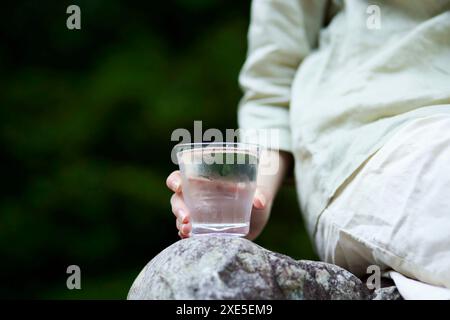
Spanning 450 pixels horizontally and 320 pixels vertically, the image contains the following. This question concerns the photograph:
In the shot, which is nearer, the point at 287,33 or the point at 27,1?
the point at 287,33

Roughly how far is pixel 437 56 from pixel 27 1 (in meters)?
1.94

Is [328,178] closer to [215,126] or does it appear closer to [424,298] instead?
[424,298]

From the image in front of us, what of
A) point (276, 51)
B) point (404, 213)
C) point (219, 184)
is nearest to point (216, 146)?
point (219, 184)

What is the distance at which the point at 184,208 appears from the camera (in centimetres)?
90

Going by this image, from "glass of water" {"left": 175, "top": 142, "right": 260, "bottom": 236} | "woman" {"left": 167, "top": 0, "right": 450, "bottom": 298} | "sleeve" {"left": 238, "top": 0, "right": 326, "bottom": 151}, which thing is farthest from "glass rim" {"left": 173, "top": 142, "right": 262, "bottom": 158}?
"sleeve" {"left": 238, "top": 0, "right": 326, "bottom": 151}

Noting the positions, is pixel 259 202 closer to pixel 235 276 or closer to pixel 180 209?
pixel 180 209

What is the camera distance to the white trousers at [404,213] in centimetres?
75

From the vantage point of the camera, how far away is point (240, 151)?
0.80 meters

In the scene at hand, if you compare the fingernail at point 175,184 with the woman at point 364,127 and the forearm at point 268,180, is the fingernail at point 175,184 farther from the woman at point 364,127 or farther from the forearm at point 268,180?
the forearm at point 268,180

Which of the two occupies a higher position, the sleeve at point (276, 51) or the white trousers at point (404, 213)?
the sleeve at point (276, 51)

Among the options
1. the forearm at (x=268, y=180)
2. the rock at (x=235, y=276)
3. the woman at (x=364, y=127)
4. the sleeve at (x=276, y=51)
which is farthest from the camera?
the sleeve at (x=276, y=51)

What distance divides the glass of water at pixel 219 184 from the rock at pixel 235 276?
0.07 meters

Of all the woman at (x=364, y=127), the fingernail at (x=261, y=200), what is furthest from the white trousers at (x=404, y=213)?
the fingernail at (x=261, y=200)
